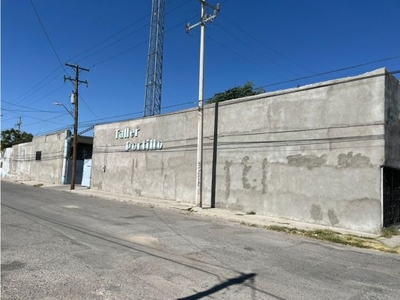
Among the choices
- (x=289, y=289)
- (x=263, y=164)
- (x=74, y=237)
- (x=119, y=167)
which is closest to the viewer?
(x=289, y=289)

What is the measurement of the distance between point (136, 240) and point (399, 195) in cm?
1072

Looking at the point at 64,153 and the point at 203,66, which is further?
the point at 64,153

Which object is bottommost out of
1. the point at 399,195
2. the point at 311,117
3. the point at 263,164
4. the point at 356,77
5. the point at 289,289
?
the point at 289,289

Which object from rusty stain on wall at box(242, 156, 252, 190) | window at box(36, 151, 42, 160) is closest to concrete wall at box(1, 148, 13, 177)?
window at box(36, 151, 42, 160)

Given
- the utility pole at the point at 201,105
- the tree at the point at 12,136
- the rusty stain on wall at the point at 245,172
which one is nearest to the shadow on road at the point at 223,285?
the rusty stain on wall at the point at 245,172

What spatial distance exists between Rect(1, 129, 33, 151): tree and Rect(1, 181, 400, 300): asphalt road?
67011mm

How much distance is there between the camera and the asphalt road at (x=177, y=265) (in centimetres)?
572

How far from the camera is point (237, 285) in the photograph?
6059mm

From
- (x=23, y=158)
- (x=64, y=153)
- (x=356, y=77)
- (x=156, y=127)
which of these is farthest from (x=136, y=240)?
(x=23, y=158)

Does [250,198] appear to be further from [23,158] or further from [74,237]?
[23,158]

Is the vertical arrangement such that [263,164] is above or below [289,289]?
above

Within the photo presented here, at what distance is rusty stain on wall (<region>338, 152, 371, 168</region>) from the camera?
1319 centimetres

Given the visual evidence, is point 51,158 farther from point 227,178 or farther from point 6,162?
point 227,178

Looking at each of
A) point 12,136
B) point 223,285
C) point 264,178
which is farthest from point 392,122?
point 12,136
